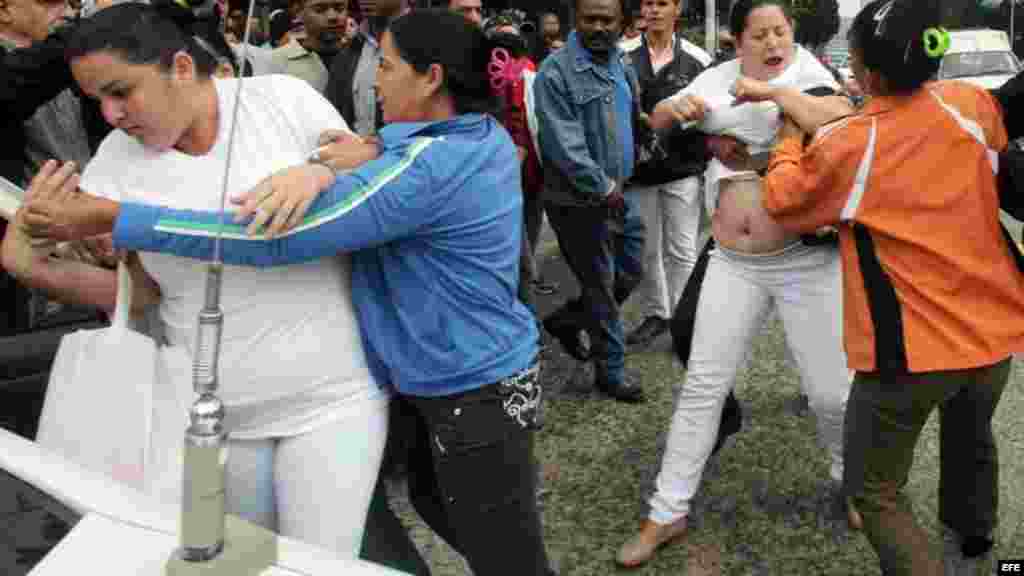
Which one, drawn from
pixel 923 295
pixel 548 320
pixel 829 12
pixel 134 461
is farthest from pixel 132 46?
pixel 829 12

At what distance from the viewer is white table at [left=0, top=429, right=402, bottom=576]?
1.33 metres

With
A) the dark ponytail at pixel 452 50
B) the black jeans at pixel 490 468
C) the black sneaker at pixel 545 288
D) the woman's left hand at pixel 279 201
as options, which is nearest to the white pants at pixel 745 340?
the black jeans at pixel 490 468

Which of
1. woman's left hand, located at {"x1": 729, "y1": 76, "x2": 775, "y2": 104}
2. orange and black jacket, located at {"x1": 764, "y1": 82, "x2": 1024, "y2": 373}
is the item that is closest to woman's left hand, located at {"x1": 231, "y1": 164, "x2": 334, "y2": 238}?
orange and black jacket, located at {"x1": 764, "y1": 82, "x2": 1024, "y2": 373}

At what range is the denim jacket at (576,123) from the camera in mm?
4027

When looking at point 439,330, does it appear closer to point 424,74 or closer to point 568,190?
point 424,74

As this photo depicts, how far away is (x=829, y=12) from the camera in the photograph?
20.3m

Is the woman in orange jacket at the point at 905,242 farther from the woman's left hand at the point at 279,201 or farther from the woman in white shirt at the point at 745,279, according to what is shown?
the woman's left hand at the point at 279,201

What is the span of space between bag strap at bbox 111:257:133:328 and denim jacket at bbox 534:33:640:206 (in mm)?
2433

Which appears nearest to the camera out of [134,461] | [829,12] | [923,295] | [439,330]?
[134,461]

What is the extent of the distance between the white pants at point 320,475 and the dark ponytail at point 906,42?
1.43 metres

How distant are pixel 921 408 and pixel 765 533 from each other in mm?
1001

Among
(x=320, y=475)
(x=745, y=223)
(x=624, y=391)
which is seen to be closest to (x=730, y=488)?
(x=624, y=391)

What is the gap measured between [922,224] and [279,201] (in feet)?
5.08

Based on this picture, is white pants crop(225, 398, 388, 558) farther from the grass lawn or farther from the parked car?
the parked car
